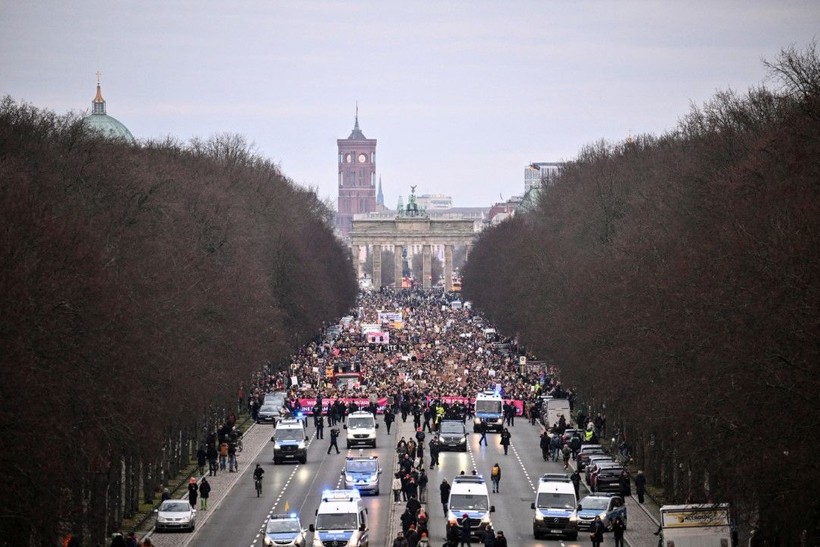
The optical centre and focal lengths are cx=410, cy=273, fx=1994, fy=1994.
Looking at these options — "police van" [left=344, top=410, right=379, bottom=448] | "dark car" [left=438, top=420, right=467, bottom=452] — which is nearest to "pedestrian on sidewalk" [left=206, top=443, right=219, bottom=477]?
"police van" [left=344, top=410, right=379, bottom=448]

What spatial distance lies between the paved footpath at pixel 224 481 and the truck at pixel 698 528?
14639 millimetres

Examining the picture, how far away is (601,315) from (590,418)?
16.2m

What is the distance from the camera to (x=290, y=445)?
78.6 metres

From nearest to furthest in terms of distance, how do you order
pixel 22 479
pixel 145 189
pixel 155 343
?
pixel 22 479 → pixel 155 343 → pixel 145 189

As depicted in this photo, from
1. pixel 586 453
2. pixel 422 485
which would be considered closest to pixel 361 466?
pixel 422 485

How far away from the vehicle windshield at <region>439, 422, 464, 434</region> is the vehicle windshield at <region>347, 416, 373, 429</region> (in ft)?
11.5

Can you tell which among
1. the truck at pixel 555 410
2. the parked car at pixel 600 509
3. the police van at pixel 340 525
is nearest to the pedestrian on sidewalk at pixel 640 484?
the parked car at pixel 600 509

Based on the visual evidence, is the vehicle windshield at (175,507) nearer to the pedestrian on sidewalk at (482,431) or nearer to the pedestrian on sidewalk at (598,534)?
the pedestrian on sidewalk at (598,534)

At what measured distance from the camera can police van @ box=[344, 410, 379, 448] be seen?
278ft

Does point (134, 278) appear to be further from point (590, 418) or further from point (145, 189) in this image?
point (590, 418)

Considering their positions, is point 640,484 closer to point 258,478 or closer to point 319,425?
point 258,478

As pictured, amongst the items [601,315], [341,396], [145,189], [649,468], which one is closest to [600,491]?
[649,468]

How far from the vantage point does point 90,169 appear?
81812mm

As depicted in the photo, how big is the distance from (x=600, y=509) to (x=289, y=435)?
2245 cm
